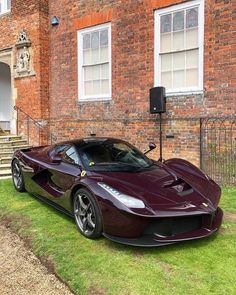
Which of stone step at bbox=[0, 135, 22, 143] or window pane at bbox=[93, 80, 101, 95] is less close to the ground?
window pane at bbox=[93, 80, 101, 95]

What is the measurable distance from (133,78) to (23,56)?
472cm

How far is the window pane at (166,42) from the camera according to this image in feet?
→ 30.1

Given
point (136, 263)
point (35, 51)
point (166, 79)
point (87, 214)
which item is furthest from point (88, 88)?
point (136, 263)

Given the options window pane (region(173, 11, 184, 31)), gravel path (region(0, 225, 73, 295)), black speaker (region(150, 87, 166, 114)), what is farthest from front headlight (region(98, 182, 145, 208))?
window pane (region(173, 11, 184, 31))

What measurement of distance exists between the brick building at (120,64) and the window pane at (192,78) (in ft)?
0.09

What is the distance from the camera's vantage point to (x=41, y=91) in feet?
39.8

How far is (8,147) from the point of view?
11.8 meters

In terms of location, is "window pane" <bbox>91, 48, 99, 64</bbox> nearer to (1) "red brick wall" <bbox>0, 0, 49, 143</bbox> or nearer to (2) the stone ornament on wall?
(1) "red brick wall" <bbox>0, 0, 49, 143</bbox>

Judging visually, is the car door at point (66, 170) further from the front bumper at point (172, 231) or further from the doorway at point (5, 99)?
the doorway at point (5, 99)

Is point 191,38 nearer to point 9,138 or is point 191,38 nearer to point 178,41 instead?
point 178,41

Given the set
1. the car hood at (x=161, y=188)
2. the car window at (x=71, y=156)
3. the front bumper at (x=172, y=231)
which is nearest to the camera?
the front bumper at (x=172, y=231)

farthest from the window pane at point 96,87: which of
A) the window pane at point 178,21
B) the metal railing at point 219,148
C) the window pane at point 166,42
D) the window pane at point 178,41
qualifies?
the metal railing at point 219,148

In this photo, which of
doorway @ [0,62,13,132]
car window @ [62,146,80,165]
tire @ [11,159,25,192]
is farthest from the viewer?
doorway @ [0,62,13,132]

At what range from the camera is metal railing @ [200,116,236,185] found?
804 cm
